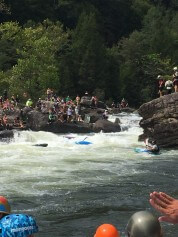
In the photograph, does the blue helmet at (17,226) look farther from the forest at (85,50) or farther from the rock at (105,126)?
the forest at (85,50)

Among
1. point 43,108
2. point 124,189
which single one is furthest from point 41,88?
point 124,189

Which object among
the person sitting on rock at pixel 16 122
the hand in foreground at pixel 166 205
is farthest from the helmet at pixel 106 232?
the person sitting on rock at pixel 16 122

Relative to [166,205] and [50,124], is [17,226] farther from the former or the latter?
[50,124]

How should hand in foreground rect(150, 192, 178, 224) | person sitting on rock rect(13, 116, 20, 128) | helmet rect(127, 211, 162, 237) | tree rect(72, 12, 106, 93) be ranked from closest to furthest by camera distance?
1. helmet rect(127, 211, 162, 237)
2. hand in foreground rect(150, 192, 178, 224)
3. person sitting on rock rect(13, 116, 20, 128)
4. tree rect(72, 12, 106, 93)

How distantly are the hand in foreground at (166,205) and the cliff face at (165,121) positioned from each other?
19101 millimetres

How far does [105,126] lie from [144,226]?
25940 mm

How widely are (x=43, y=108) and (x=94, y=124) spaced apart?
3431 mm

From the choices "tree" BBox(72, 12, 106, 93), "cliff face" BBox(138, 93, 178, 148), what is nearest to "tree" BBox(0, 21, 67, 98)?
"tree" BBox(72, 12, 106, 93)

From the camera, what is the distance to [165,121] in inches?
911

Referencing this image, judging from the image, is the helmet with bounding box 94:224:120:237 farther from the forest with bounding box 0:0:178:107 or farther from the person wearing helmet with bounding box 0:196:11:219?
the forest with bounding box 0:0:178:107

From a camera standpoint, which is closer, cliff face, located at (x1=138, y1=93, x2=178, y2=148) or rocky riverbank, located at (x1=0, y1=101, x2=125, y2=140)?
cliff face, located at (x1=138, y1=93, x2=178, y2=148)

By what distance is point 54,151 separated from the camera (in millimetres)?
21281

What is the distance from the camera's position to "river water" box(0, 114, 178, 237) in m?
10.7

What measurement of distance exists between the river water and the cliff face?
1170 millimetres
